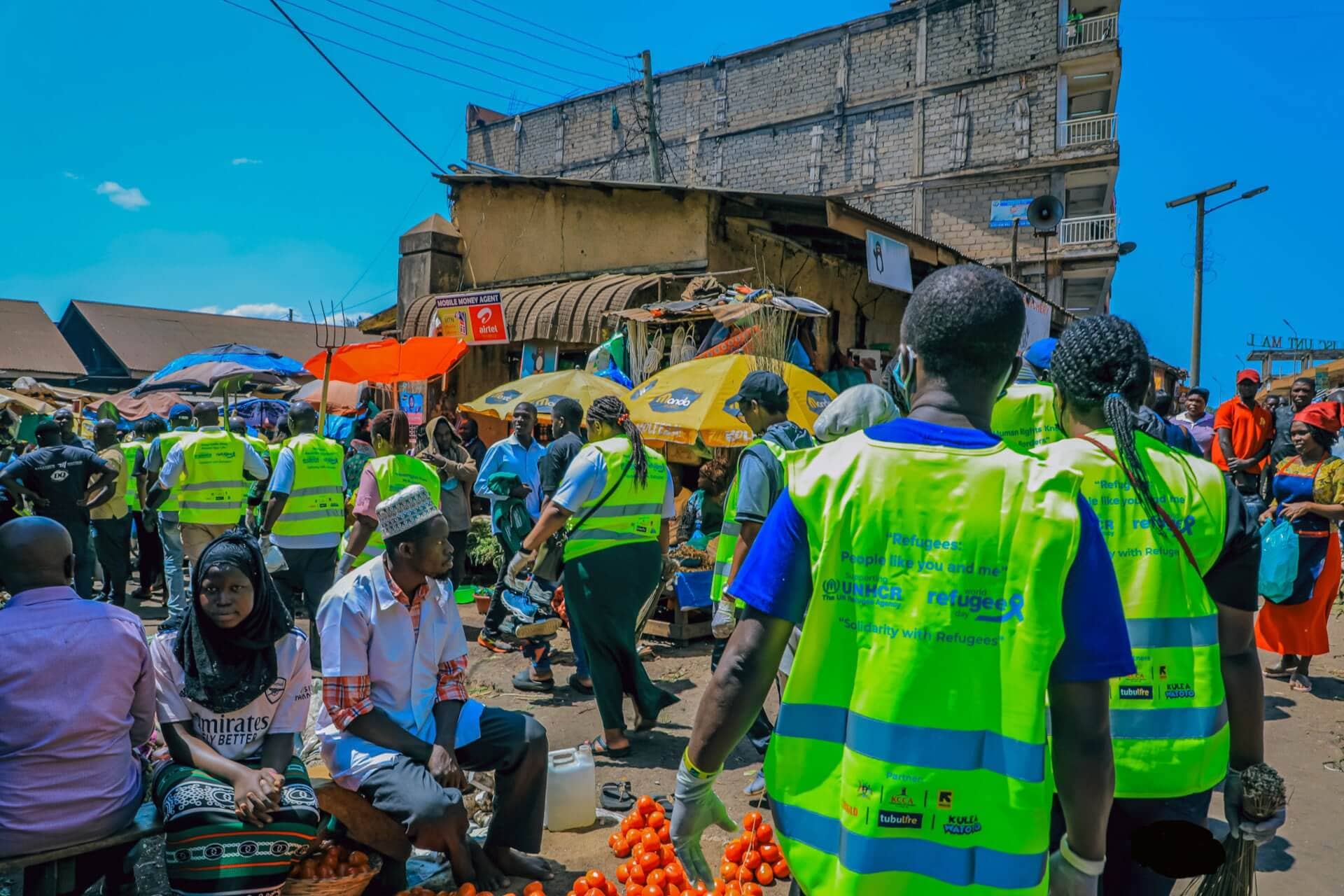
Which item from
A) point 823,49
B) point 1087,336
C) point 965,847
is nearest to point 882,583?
point 965,847

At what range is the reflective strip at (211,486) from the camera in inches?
285

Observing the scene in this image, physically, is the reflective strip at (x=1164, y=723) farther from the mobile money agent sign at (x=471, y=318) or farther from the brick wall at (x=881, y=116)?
the brick wall at (x=881, y=116)

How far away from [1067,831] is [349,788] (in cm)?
263

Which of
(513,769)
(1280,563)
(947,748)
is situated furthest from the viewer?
(1280,563)

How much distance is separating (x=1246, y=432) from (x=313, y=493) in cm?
910

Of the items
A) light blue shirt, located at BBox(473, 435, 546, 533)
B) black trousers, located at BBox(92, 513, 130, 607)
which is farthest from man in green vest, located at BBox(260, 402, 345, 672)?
black trousers, located at BBox(92, 513, 130, 607)

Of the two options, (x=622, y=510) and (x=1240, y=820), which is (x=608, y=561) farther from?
(x=1240, y=820)

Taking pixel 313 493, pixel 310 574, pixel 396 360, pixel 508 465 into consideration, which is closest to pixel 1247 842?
pixel 313 493

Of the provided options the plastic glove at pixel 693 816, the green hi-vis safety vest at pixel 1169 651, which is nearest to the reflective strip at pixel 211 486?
the plastic glove at pixel 693 816

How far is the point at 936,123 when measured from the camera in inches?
1172

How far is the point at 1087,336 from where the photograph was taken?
2297 mm

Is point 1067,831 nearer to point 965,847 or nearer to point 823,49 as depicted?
point 965,847

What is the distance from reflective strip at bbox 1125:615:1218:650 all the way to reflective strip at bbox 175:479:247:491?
23.3 ft

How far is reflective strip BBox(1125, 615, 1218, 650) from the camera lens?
2.08m
